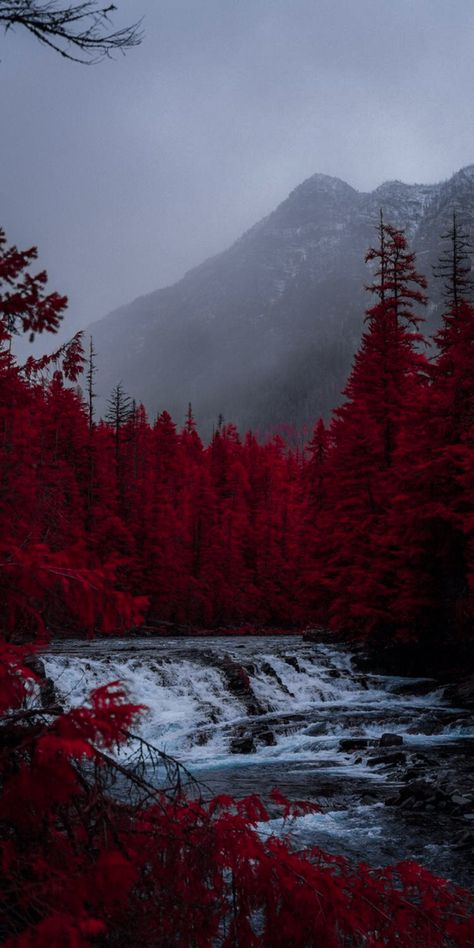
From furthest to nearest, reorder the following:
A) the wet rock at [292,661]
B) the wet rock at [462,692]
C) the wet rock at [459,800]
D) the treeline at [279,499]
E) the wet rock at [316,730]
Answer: the wet rock at [292,661] < the wet rock at [462,692] < the wet rock at [316,730] < the wet rock at [459,800] < the treeline at [279,499]

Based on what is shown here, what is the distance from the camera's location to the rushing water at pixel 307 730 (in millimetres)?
10812

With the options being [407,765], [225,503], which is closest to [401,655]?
[407,765]

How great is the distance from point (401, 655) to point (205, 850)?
2488cm

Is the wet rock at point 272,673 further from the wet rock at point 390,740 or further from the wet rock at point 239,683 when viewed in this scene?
the wet rock at point 390,740

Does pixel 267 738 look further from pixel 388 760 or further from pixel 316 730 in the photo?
pixel 388 760

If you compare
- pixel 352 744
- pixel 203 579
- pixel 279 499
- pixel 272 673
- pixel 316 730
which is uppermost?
pixel 279 499

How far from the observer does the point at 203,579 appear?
53500 millimetres

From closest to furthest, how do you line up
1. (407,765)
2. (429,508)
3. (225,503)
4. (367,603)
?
(407,765) < (429,508) < (367,603) < (225,503)

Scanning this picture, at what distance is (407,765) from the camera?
1439cm

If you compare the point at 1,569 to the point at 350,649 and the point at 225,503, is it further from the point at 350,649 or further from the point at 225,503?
the point at 225,503

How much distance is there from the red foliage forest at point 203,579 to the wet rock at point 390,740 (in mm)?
5405

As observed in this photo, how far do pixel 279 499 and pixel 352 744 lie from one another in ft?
165

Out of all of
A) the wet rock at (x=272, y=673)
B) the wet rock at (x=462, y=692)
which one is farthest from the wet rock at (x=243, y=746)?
the wet rock at (x=462, y=692)

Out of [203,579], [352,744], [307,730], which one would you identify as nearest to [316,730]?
[307,730]
